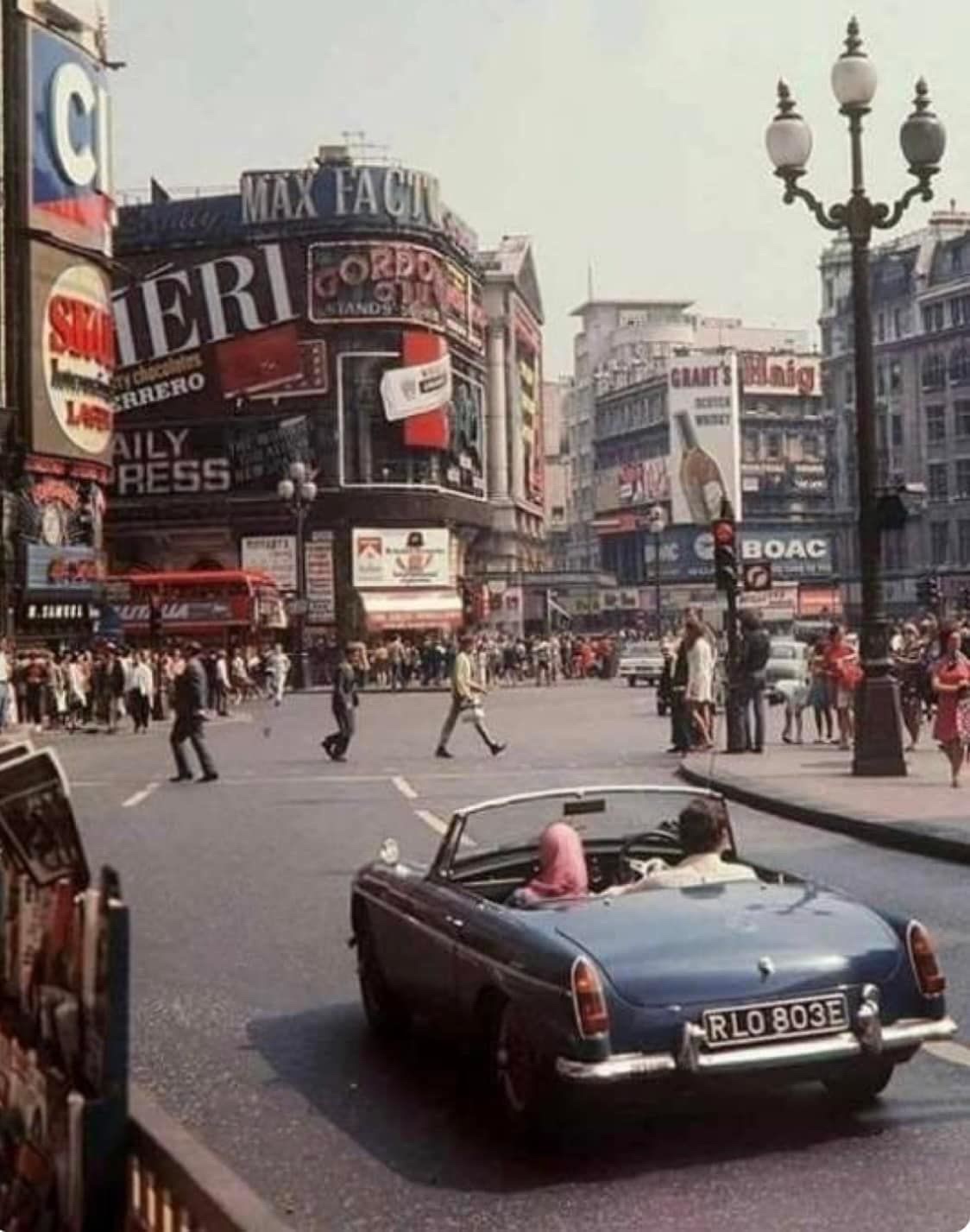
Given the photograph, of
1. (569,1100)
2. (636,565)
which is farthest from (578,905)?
(636,565)

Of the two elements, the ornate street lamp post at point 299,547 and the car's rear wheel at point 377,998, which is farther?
the ornate street lamp post at point 299,547

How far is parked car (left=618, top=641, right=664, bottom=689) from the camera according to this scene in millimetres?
49009

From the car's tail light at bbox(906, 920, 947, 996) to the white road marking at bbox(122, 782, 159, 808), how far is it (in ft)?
42.3

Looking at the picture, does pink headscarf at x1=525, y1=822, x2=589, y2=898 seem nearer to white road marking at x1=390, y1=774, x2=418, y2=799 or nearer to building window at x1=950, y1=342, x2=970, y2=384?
white road marking at x1=390, y1=774, x2=418, y2=799

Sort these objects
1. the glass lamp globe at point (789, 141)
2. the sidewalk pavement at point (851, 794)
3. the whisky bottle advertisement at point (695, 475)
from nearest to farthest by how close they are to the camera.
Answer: the sidewalk pavement at point (851, 794)
the glass lamp globe at point (789, 141)
the whisky bottle advertisement at point (695, 475)

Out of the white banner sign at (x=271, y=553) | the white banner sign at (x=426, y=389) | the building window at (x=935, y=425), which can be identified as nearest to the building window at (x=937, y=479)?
the building window at (x=935, y=425)

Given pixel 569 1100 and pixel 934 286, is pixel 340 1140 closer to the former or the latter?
pixel 569 1100

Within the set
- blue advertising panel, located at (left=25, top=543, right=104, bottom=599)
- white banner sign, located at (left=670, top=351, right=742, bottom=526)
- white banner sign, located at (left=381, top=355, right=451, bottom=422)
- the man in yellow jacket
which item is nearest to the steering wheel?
the man in yellow jacket

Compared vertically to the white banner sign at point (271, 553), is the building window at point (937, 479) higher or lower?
higher

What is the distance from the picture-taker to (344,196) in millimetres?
66812

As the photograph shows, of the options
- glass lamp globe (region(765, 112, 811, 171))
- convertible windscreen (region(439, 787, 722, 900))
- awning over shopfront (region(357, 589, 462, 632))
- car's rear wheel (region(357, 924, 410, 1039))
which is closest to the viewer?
convertible windscreen (region(439, 787, 722, 900))

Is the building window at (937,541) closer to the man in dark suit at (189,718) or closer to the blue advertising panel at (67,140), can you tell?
the blue advertising panel at (67,140)

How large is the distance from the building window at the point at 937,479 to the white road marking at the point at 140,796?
7929 centimetres

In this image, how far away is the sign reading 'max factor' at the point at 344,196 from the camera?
218 feet
